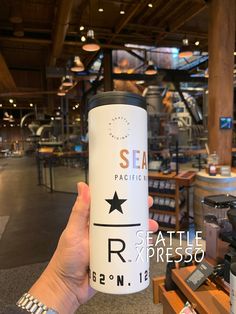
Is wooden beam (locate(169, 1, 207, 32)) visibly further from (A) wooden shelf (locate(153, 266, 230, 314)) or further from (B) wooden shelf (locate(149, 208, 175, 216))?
→ (A) wooden shelf (locate(153, 266, 230, 314))

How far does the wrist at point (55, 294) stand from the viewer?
820mm

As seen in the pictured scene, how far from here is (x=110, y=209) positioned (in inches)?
23.5

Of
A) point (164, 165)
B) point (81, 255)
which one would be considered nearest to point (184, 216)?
point (164, 165)

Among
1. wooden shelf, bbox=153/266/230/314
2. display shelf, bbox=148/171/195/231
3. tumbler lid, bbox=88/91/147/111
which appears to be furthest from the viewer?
display shelf, bbox=148/171/195/231

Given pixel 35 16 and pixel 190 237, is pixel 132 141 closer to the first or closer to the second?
pixel 190 237

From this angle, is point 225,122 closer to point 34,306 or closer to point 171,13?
point 34,306

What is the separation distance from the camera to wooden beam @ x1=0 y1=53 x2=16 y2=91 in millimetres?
8171

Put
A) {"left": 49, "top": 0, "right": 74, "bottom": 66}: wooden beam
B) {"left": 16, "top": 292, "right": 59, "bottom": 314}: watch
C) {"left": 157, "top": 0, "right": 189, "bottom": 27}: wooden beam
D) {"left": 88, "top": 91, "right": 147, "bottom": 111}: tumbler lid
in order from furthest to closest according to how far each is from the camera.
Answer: {"left": 157, "top": 0, "right": 189, "bottom": 27}: wooden beam < {"left": 49, "top": 0, "right": 74, "bottom": 66}: wooden beam < {"left": 16, "top": 292, "right": 59, "bottom": 314}: watch < {"left": 88, "top": 91, "right": 147, "bottom": 111}: tumbler lid

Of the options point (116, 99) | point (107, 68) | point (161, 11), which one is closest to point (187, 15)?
point (161, 11)

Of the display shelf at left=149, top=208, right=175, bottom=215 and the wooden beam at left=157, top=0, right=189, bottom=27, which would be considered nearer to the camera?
the display shelf at left=149, top=208, right=175, bottom=215

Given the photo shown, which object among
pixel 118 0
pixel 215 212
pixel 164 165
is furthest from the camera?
pixel 118 0

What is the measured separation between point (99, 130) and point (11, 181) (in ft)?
31.2

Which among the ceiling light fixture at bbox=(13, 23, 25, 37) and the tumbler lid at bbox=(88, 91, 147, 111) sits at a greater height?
the ceiling light fixture at bbox=(13, 23, 25, 37)

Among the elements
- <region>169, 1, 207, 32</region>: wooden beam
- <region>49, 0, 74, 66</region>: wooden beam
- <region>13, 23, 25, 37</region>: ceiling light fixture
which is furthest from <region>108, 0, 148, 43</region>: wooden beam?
<region>13, 23, 25, 37</region>: ceiling light fixture
